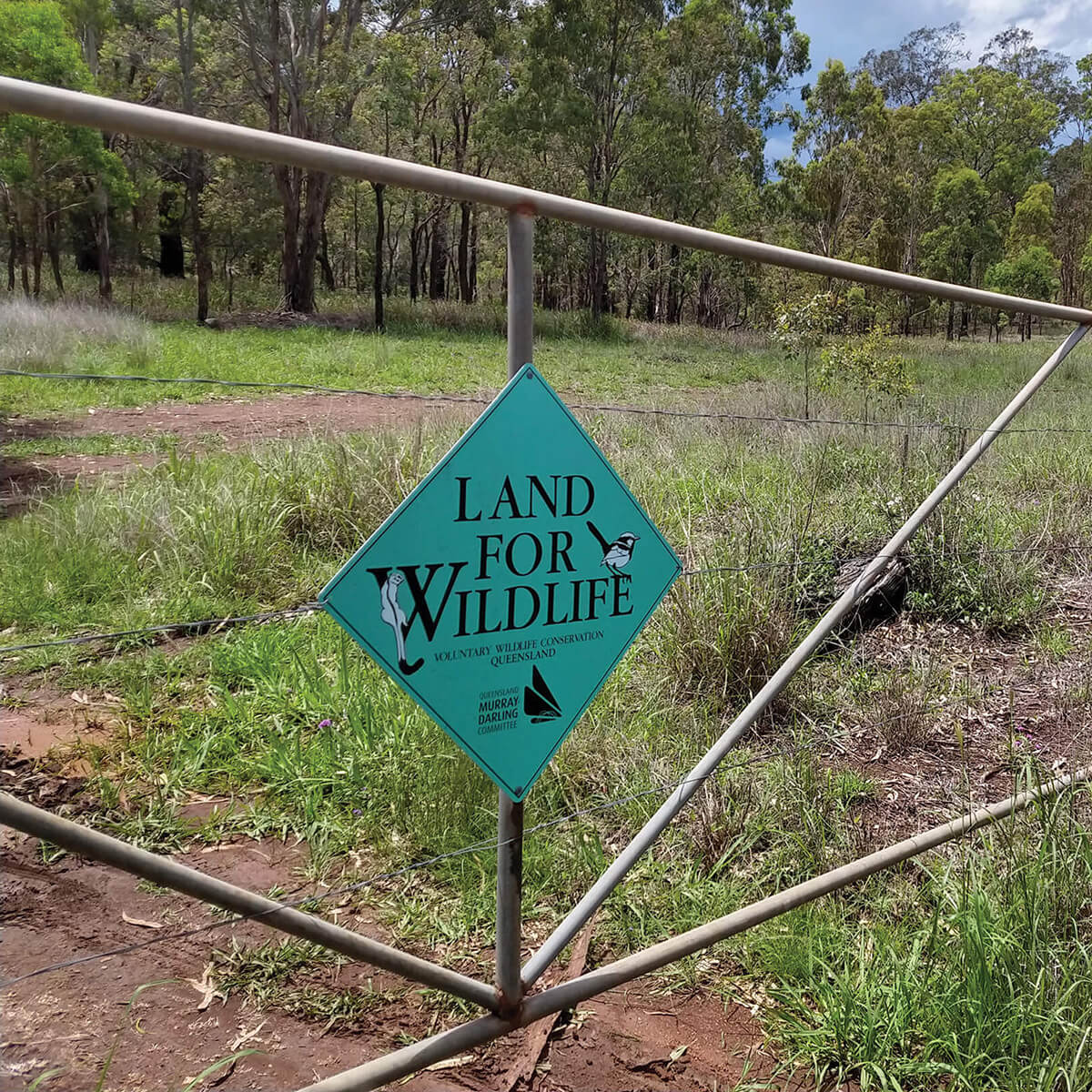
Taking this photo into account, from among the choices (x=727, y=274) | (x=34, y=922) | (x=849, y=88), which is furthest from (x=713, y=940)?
(x=849, y=88)

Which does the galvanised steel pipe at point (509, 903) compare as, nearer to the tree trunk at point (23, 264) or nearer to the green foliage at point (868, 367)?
the tree trunk at point (23, 264)

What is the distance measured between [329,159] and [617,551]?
0.78 meters

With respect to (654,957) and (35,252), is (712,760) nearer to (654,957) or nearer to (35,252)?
(654,957)

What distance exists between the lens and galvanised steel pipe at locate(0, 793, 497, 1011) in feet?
3.50

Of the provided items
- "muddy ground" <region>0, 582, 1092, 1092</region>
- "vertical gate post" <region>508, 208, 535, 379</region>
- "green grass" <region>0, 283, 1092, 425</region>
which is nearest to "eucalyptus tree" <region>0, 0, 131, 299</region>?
"green grass" <region>0, 283, 1092, 425</region>

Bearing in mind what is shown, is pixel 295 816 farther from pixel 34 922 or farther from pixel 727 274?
pixel 727 274

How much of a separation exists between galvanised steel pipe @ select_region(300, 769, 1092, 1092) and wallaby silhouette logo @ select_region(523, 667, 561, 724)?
1.83 feet

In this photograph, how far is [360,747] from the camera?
255cm

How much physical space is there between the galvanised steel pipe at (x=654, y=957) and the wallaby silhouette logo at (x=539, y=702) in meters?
0.56

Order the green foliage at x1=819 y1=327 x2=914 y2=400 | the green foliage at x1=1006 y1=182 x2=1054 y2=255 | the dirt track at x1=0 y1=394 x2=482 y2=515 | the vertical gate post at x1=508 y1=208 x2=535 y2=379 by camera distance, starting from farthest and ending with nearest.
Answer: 1. the green foliage at x1=1006 y1=182 x2=1054 y2=255
2. the green foliage at x1=819 y1=327 x2=914 y2=400
3. the dirt track at x1=0 y1=394 x2=482 y2=515
4. the vertical gate post at x1=508 y1=208 x2=535 y2=379

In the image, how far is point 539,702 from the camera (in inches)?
57.9

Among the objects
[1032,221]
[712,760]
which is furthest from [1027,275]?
[712,760]

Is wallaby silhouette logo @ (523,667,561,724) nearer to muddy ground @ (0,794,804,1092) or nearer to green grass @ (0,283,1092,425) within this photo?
→ muddy ground @ (0,794,804,1092)

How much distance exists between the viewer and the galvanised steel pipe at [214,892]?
107 centimetres
